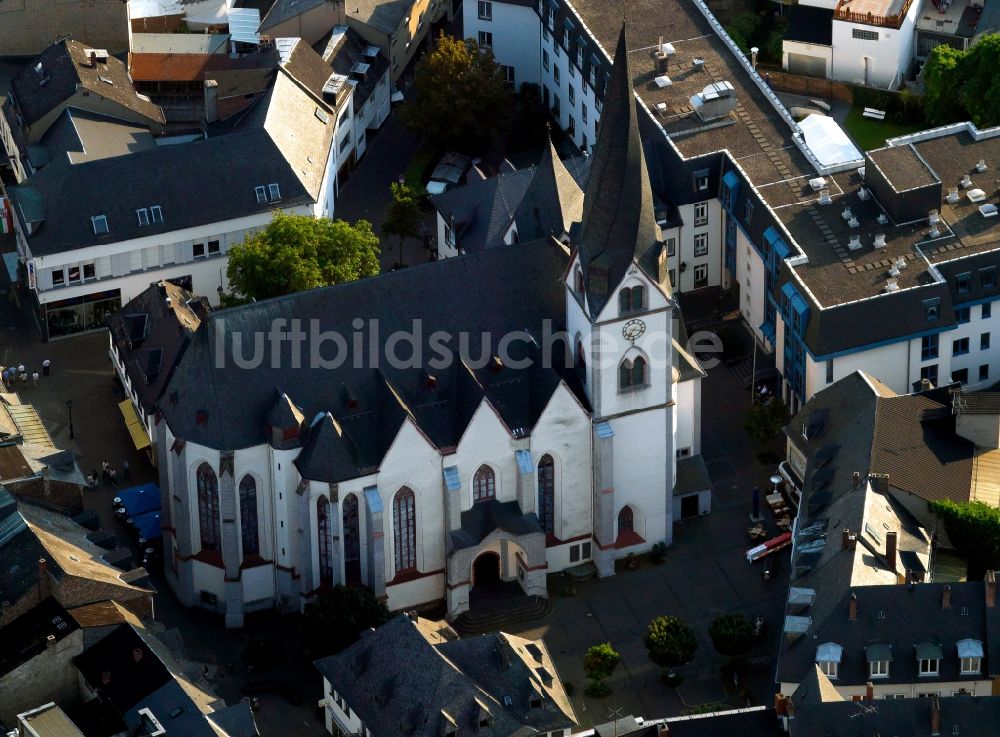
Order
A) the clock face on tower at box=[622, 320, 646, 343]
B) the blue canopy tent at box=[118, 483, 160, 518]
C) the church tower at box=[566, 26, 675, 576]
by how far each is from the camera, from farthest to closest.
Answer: the blue canopy tent at box=[118, 483, 160, 518], the clock face on tower at box=[622, 320, 646, 343], the church tower at box=[566, 26, 675, 576]

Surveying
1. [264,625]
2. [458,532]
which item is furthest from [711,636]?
[264,625]

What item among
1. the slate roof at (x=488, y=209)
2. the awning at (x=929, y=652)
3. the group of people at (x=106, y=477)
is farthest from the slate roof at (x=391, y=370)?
the awning at (x=929, y=652)

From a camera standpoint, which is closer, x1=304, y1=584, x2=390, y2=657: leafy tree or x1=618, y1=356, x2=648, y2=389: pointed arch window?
x1=304, y1=584, x2=390, y2=657: leafy tree

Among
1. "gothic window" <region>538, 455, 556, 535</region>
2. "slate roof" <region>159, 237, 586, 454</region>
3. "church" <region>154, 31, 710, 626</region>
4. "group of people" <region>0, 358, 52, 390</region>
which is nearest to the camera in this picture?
"church" <region>154, 31, 710, 626</region>

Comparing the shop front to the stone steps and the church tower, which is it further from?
the stone steps

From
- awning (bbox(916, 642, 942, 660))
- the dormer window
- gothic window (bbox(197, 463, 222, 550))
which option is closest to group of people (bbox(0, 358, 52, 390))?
gothic window (bbox(197, 463, 222, 550))

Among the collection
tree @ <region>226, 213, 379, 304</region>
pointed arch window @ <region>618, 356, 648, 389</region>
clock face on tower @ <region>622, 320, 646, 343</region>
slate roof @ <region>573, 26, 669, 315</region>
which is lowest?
tree @ <region>226, 213, 379, 304</region>

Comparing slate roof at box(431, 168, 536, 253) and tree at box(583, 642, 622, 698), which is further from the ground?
slate roof at box(431, 168, 536, 253)

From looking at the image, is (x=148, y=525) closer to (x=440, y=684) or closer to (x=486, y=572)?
(x=486, y=572)
